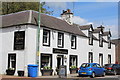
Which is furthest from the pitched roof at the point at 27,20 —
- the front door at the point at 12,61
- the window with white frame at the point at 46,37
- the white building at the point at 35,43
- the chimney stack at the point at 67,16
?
Result: the chimney stack at the point at 67,16

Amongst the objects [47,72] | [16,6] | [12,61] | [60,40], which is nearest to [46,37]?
[60,40]

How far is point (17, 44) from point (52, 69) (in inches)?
198

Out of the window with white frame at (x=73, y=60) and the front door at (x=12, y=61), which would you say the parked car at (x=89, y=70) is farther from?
the front door at (x=12, y=61)

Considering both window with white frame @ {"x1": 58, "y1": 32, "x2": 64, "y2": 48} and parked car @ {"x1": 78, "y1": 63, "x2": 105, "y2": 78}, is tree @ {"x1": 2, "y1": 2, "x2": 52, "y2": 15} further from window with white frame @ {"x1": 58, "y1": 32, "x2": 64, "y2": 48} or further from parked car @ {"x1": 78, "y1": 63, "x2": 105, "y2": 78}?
parked car @ {"x1": 78, "y1": 63, "x2": 105, "y2": 78}

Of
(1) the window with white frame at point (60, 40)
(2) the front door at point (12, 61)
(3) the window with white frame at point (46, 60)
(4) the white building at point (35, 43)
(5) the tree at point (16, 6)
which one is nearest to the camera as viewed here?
(4) the white building at point (35, 43)

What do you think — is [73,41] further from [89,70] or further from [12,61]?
[12,61]

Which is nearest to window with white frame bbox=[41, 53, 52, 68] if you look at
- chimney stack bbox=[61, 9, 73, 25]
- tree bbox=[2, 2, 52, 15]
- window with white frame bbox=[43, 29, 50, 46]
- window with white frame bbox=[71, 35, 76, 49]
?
window with white frame bbox=[43, 29, 50, 46]

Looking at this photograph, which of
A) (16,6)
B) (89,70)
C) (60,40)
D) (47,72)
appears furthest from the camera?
(16,6)

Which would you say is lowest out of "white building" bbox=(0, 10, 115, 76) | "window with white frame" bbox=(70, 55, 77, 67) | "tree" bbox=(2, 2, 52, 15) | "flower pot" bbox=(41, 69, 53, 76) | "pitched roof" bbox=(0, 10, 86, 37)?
"flower pot" bbox=(41, 69, 53, 76)

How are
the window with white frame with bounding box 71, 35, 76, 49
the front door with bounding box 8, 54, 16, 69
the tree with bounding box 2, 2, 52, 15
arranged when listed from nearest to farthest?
1. the front door with bounding box 8, 54, 16, 69
2. the window with white frame with bounding box 71, 35, 76, 49
3. the tree with bounding box 2, 2, 52, 15

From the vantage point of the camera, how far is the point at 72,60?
30.1 m

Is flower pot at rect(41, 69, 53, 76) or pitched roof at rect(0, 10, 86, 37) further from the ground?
pitched roof at rect(0, 10, 86, 37)

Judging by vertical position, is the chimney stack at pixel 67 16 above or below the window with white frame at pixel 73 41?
above

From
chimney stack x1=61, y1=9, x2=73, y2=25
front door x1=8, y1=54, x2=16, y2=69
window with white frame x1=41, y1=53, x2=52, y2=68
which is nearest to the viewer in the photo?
front door x1=8, y1=54, x2=16, y2=69
